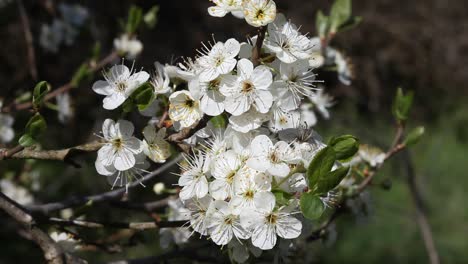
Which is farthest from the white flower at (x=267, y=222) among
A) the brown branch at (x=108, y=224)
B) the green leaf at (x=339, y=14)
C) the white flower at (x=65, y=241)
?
the green leaf at (x=339, y=14)

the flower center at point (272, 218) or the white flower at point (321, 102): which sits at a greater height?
the flower center at point (272, 218)

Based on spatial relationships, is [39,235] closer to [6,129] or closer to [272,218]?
[272,218]

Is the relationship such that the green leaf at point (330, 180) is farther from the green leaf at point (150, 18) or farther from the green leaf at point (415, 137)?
the green leaf at point (150, 18)

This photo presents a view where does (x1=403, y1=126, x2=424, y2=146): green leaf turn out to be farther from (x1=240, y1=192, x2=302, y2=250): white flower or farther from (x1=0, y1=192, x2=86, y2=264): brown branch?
(x1=0, y1=192, x2=86, y2=264): brown branch

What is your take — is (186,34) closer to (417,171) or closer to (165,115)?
(417,171)

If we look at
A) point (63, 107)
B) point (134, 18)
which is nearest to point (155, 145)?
point (134, 18)

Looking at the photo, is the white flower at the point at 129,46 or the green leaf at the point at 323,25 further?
the white flower at the point at 129,46

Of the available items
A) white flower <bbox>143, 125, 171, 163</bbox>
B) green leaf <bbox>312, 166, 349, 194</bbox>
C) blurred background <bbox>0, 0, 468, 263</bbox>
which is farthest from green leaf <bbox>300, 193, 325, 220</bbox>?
blurred background <bbox>0, 0, 468, 263</bbox>
